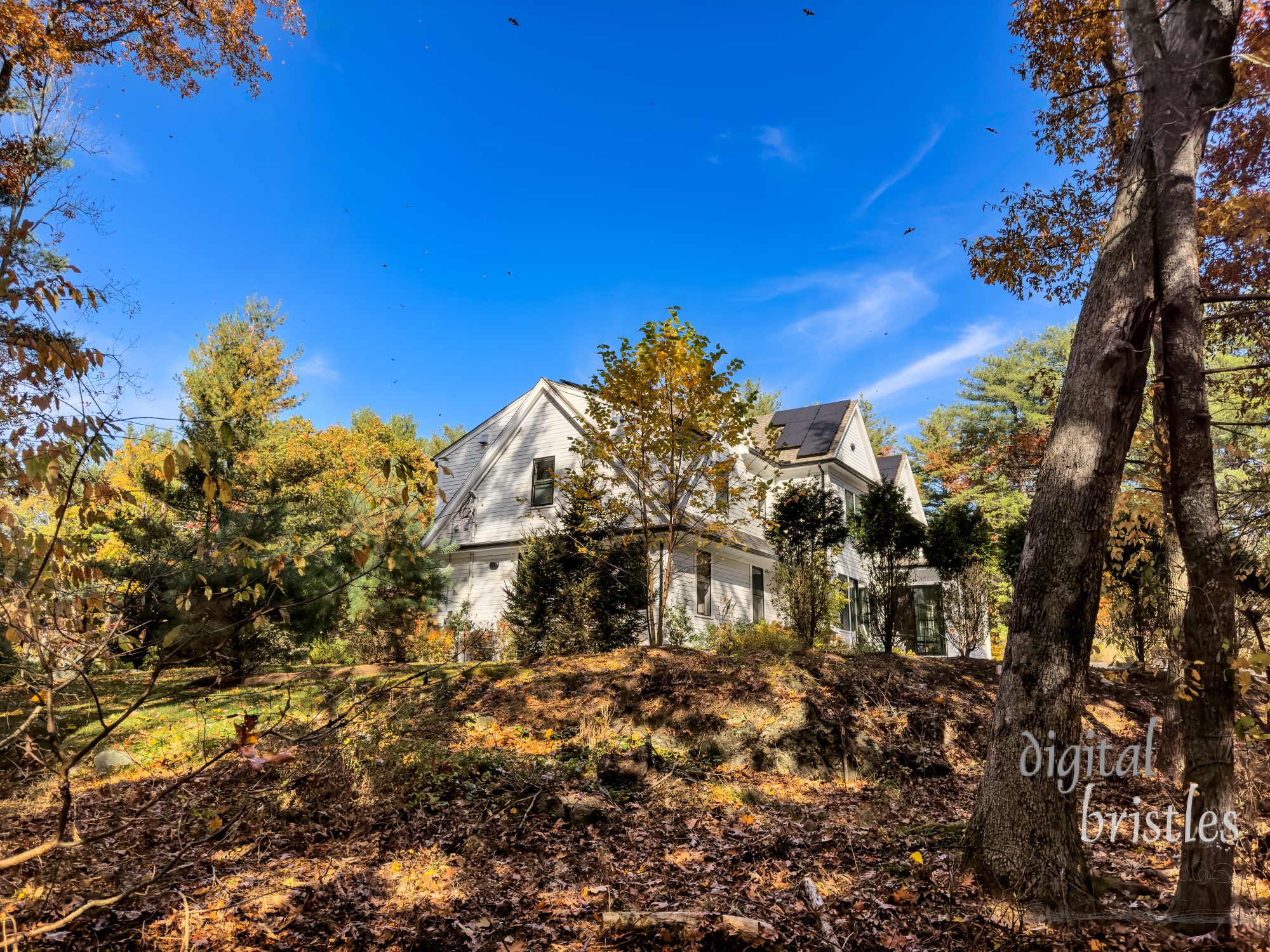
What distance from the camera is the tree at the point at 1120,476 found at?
13.1 feet

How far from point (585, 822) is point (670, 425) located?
→ 8.66m

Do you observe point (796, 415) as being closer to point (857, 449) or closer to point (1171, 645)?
point (857, 449)

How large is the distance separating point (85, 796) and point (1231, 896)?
347 inches

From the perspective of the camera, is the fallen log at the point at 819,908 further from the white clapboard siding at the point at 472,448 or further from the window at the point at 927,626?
the white clapboard siding at the point at 472,448

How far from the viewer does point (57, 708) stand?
287cm

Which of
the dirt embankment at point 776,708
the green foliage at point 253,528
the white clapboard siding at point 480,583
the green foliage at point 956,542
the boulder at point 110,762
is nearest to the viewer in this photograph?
the green foliage at point 253,528

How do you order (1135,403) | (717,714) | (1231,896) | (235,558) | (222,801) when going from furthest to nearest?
(717,714) < (222,801) < (1135,403) < (1231,896) < (235,558)

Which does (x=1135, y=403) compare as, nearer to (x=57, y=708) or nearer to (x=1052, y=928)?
(x=1052, y=928)

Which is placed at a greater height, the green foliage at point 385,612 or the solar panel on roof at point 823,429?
the solar panel on roof at point 823,429

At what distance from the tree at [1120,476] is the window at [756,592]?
51.0 ft

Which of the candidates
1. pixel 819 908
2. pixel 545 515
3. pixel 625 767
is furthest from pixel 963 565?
pixel 819 908

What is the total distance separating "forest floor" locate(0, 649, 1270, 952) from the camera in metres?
3.92

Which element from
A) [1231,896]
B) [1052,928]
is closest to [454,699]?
[1052,928]

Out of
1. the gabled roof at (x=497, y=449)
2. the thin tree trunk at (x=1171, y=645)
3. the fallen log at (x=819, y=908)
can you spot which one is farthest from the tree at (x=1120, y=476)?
the gabled roof at (x=497, y=449)
